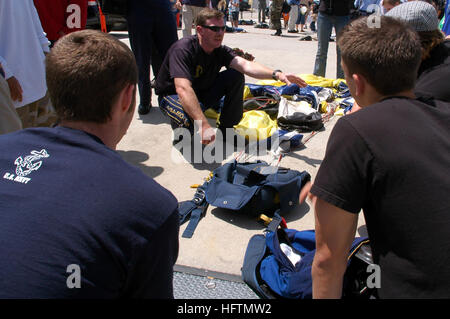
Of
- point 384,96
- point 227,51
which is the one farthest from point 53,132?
point 227,51

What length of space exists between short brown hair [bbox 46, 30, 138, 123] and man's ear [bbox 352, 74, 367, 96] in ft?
2.77

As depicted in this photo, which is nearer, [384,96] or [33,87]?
[384,96]

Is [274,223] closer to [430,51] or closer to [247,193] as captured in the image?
[247,193]

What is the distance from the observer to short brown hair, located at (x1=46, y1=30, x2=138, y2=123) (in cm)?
110

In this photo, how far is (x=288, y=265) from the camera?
2033 mm

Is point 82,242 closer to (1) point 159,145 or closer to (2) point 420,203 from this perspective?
(2) point 420,203

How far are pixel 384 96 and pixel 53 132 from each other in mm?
1121

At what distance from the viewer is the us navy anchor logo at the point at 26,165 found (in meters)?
0.98

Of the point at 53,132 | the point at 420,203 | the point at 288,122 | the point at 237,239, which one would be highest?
the point at 53,132

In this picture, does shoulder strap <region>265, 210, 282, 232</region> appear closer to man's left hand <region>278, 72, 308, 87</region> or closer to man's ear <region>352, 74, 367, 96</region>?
man's ear <region>352, 74, 367, 96</region>

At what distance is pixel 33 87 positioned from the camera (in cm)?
264

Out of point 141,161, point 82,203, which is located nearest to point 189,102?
point 141,161

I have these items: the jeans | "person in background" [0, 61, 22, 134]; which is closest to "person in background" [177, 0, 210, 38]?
the jeans

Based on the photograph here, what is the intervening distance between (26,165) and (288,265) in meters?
1.46
